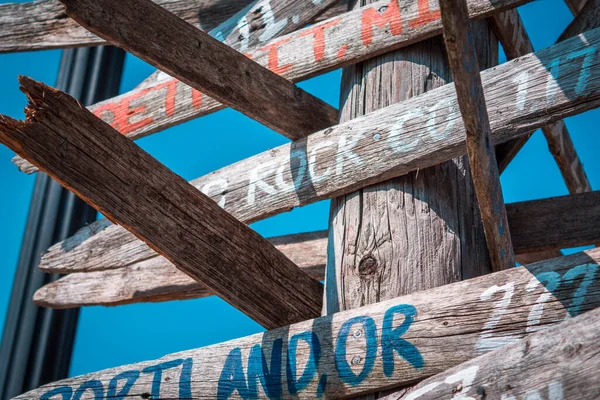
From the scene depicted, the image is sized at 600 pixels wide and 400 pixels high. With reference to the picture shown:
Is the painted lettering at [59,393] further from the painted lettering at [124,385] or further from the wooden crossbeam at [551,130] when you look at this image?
the wooden crossbeam at [551,130]

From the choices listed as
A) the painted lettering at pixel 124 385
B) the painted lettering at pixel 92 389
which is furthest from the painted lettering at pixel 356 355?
the painted lettering at pixel 92 389

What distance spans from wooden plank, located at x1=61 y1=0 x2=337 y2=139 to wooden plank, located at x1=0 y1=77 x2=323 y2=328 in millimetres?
350

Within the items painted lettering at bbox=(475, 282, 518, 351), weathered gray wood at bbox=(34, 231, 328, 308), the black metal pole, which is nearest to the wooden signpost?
painted lettering at bbox=(475, 282, 518, 351)

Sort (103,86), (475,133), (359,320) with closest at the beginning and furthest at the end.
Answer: (475,133)
(359,320)
(103,86)

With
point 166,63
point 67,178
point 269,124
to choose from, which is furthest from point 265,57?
point 67,178

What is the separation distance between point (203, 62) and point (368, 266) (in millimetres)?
714

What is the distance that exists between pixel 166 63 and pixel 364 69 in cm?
65

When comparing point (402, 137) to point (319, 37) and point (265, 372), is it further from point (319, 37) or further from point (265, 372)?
point (265, 372)

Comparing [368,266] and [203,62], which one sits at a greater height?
[203,62]

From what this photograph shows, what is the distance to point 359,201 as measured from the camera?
1.97 m

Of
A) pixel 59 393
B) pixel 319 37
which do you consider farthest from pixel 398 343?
pixel 319 37

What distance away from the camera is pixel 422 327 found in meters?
1.61

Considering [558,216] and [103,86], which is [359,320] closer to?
[558,216]

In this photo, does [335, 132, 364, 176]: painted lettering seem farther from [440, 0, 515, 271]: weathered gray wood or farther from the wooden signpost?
[440, 0, 515, 271]: weathered gray wood
